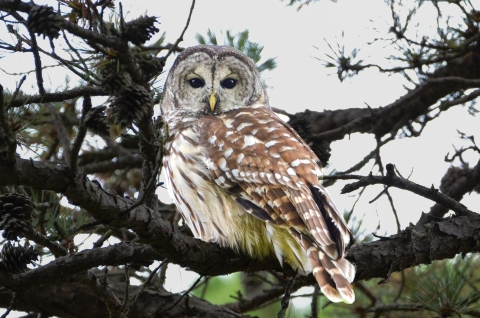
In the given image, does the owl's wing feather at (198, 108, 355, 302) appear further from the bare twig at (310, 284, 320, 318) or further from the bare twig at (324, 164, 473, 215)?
the bare twig at (310, 284, 320, 318)

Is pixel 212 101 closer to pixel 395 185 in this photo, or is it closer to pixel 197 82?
pixel 197 82

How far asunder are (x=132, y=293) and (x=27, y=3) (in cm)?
182

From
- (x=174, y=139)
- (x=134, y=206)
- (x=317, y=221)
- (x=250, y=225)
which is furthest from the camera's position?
(x=174, y=139)

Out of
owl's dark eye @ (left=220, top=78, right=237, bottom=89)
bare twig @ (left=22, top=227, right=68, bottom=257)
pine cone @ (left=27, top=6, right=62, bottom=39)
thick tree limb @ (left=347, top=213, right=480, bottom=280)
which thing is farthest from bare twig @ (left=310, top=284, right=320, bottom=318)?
pine cone @ (left=27, top=6, right=62, bottom=39)

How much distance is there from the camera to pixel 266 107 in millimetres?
4340

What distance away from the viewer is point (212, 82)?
4.07 m

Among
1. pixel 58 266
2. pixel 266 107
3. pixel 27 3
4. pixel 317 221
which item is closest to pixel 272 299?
pixel 266 107

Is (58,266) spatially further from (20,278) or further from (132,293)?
(132,293)

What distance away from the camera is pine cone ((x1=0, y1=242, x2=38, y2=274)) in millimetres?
2568

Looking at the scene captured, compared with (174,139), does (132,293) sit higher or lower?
lower

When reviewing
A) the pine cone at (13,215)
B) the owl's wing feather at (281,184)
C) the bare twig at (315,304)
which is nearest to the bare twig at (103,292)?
the pine cone at (13,215)

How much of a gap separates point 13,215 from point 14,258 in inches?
9.8

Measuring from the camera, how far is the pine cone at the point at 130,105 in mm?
2488

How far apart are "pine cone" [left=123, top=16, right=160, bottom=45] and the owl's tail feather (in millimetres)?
1080
